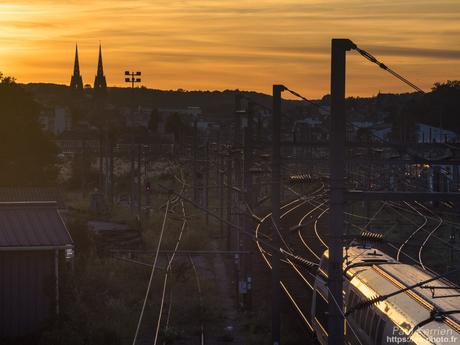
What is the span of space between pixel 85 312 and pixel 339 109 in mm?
9194

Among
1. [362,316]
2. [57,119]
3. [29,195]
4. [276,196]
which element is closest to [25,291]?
[276,196]

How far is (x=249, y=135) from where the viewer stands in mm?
18031

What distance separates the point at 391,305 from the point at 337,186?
2130 millimetres

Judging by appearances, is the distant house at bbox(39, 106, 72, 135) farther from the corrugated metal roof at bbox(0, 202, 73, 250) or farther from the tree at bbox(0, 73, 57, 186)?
the corrugated metal roof at bbox(0, 202, 73, 250)

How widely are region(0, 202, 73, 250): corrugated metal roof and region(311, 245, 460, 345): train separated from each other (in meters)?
4.94

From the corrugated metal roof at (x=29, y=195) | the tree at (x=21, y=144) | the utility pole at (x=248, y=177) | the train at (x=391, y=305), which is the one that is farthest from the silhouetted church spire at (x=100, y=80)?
the train at (x=391, y=305)

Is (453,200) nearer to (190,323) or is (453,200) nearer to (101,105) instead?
(190,323)

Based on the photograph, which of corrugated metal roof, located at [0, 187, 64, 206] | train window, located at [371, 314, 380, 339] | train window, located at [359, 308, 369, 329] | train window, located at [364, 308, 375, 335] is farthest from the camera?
corrugated metal roof, located at [0, 187, 64, 206]

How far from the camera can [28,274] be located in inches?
655

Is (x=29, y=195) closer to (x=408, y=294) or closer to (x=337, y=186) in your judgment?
(x=408, y=294)

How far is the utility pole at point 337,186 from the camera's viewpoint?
31.2 ft

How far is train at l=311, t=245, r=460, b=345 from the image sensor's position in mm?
9586

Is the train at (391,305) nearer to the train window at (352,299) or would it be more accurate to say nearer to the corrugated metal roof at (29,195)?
the train window at (352,299)

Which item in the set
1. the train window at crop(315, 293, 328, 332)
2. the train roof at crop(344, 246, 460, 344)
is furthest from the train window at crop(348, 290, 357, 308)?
the train window at crop(315, 293, 328, 332)
